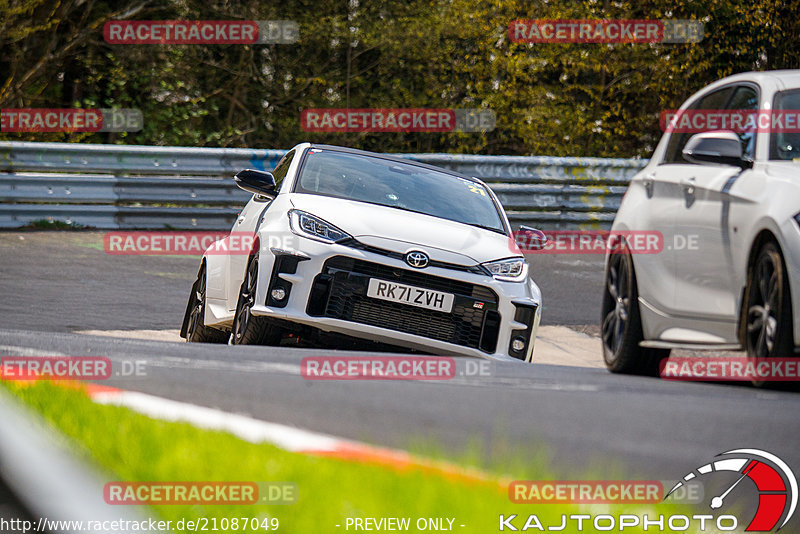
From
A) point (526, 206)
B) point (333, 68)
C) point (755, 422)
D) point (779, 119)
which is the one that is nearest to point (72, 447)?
point (755, 422)

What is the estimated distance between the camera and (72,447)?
3.03m

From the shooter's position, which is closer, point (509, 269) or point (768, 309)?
point (768, 309)

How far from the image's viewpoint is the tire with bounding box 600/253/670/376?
6.82m

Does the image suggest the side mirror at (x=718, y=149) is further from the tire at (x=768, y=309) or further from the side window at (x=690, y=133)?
the side window at (x=690, y=133)

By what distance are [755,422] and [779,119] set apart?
220 centimetres

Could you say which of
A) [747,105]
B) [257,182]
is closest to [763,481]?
[747,105]

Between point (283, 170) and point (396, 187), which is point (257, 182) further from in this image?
point (396, 187)

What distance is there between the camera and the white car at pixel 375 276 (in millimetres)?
6949

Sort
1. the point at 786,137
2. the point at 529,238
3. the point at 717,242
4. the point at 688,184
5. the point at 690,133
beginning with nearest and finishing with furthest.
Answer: the point at 786,137 → the point at 717,242 → the point at 688,184 → the point at 690,133 → the point at 529,238

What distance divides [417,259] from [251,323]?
43.8 inches

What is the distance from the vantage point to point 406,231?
720 cm

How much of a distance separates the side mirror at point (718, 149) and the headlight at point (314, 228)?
233cm

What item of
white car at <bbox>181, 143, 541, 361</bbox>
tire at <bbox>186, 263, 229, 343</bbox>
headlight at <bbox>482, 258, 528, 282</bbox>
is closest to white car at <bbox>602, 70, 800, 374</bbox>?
headlight at <bbox>482, 258, 528, 282</bbox>

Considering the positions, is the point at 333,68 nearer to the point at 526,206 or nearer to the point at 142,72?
the point at 142,72
